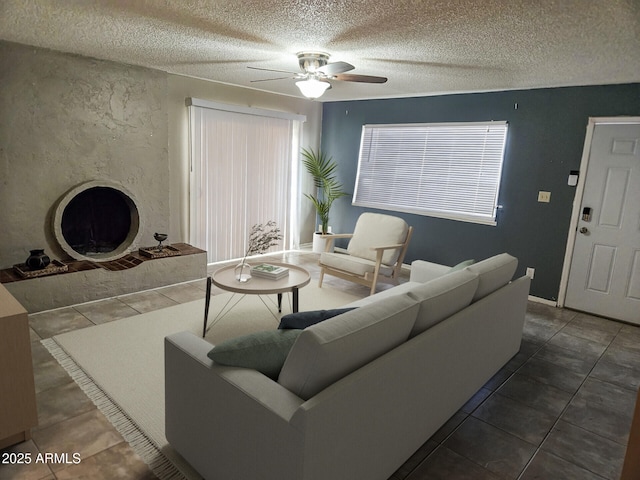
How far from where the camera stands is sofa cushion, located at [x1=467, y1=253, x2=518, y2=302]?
2598 mm

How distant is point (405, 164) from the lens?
5.66 m

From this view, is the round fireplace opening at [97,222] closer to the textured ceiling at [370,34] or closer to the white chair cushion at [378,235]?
the textured ceiling at [370,34]

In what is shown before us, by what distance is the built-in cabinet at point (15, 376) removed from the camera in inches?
74.9

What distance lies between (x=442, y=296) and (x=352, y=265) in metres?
2.31

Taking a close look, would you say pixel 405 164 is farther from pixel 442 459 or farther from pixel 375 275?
pixel 442 459

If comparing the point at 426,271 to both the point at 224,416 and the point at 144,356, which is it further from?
the point at 224,416

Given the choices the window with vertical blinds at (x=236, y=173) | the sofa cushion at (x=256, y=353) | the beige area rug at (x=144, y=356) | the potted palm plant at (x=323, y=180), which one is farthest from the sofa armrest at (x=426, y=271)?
the window with vertical blinds at (x=236, y=173)

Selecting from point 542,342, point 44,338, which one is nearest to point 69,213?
point 44,338

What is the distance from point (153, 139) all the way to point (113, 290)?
171 centimetres

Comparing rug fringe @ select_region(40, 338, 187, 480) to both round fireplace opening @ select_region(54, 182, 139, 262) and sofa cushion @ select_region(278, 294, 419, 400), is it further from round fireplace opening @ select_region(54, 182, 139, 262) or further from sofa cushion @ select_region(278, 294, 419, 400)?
round fireplace opening @ select_region(54, 182, 139, 262)

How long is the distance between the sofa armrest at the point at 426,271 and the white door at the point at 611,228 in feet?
5.73

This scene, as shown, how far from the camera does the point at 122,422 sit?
226cm

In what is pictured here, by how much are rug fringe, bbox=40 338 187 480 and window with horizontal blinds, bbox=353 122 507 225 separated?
13.9ft

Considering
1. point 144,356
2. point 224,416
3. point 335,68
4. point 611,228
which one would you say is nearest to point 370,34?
point 335,68
